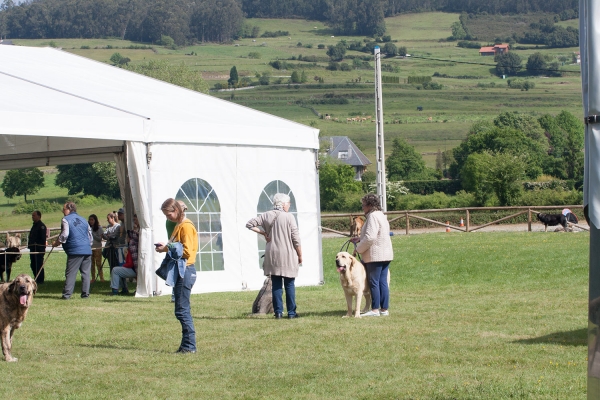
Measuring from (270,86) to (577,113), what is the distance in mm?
59148

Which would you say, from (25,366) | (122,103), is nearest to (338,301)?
(122,103)

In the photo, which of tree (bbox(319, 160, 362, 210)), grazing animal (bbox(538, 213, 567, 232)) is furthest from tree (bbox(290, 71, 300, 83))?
grazing animal (bbox(538, 213, 567, 232))

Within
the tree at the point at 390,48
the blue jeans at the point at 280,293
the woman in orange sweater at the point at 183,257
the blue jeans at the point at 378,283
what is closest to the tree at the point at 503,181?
the blue jeans at the point at 378,283

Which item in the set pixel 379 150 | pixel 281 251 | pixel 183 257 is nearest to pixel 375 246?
pixel 281 251

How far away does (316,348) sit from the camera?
31.0 feet

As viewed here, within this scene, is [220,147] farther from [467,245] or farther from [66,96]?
[467,245]

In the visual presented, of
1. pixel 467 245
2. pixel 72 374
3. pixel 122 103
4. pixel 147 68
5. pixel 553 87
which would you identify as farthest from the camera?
pixel 553 87

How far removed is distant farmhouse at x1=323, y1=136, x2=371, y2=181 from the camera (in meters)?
109

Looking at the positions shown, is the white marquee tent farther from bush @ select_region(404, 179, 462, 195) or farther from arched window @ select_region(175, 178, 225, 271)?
bush @ select_region(404, 179, 462, 195)

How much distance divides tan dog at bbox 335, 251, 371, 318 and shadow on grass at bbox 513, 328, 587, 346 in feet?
8.94

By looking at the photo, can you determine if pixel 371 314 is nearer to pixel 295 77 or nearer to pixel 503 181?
pixel 503 181

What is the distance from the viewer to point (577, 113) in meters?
140

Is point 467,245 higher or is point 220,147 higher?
point 220,147

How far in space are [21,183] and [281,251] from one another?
190 feet
